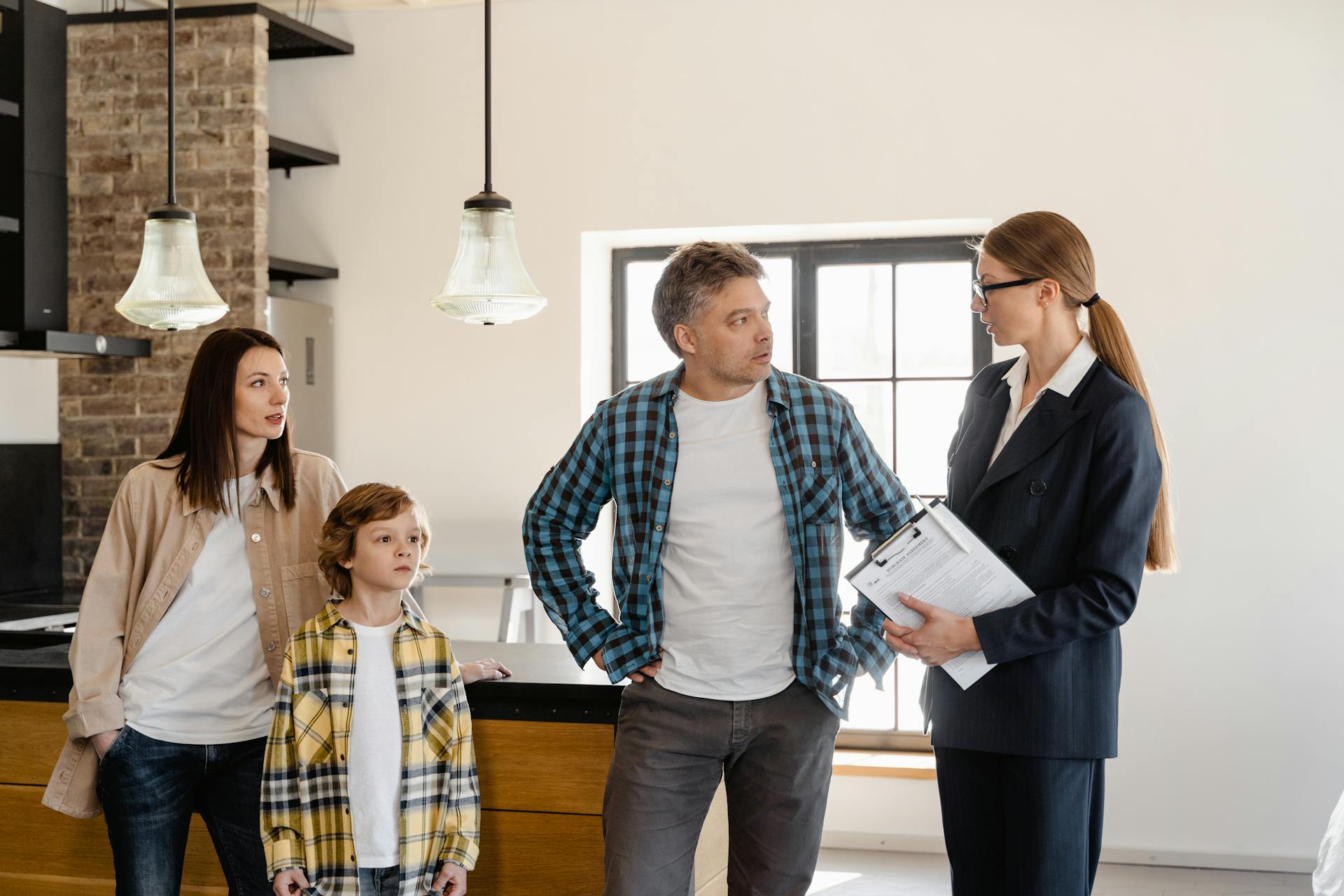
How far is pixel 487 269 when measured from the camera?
2.68m

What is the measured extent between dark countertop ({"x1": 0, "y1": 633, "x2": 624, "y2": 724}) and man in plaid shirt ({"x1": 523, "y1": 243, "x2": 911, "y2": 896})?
0.25 meters

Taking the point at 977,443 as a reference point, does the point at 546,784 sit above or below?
below

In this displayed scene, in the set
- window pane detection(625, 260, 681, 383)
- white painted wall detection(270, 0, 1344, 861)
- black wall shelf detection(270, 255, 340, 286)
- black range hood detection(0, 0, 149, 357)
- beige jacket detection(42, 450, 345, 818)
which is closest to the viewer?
beige jacket detection(42, 450, 345, 818)

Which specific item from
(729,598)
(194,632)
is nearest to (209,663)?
(194,632)

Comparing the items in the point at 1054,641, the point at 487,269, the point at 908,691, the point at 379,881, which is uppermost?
the point at 487,269

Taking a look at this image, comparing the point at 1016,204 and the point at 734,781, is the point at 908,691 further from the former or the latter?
the point at 734,781

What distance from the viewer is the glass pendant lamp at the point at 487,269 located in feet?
8.76

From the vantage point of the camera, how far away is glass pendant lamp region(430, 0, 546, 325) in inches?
105

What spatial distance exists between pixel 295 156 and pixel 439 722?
121 inches

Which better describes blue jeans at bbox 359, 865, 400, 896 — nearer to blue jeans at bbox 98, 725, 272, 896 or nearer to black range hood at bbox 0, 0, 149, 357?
blue jeans at bbox 98, 725, 272, 896

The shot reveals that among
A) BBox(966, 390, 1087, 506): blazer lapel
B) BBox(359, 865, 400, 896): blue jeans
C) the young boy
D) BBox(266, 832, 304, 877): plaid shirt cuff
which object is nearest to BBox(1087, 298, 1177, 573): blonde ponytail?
BBox(966, 390, 1087, 506): blazer lapel

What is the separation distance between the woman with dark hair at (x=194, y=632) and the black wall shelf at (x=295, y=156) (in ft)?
8.16

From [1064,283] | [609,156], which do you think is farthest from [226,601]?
[609,156]

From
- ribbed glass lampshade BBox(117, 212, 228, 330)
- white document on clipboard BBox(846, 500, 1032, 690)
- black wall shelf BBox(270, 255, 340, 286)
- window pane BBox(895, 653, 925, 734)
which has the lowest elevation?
window pane BBox(895, 653, 925, 734)
